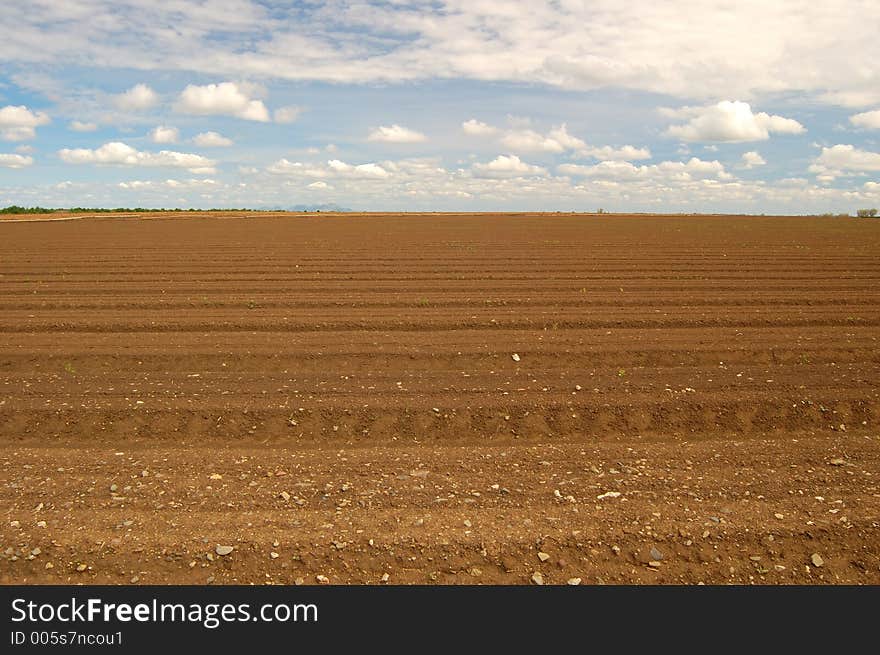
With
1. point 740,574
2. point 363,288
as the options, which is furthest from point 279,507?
point 363,288

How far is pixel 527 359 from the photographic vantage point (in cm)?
1058

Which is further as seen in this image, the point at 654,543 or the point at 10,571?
Answer: the point at 654,543

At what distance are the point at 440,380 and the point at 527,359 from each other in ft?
6.39

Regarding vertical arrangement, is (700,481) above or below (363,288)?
below

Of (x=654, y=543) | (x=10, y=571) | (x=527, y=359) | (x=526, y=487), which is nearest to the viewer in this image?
(x=10, y=571)

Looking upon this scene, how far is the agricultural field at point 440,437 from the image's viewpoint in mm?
4910

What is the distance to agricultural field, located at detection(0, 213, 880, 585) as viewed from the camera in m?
4.91

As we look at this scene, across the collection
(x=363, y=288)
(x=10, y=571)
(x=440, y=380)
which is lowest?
(x=10, y=571)

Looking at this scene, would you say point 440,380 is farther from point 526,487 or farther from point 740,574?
point 740,574

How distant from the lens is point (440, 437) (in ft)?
25.1

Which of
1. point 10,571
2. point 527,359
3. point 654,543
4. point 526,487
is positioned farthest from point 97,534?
point 527,359

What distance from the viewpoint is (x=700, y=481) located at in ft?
20.2

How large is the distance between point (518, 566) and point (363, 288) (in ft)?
43.4

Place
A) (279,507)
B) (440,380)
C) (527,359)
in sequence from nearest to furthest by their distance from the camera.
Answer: (279,507) → (440,380) → (527,359)
